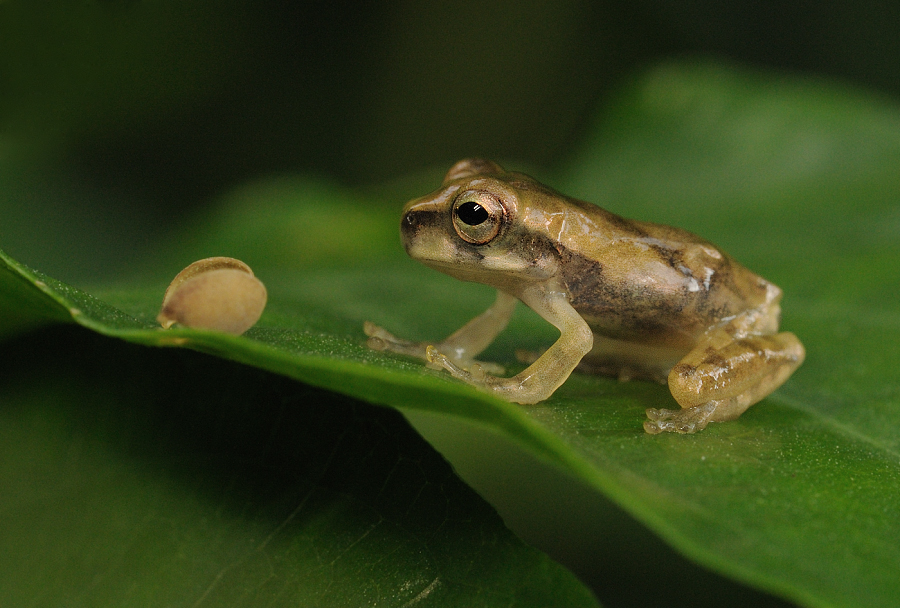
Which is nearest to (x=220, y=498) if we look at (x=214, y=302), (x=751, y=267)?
(x=214, y=302)

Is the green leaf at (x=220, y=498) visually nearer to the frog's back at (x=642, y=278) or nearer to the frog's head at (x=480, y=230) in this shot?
the frog's head at (x=480, y=230)

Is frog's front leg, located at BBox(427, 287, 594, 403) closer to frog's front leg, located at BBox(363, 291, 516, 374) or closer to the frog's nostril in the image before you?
frog's front leg, located at BBox(363, 291, 516, 374)

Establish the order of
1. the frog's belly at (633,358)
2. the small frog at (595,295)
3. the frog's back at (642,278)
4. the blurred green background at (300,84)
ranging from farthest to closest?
the blurred green background at (300,84) < the frog's belly at (633,358) < the frog's back at (642,278) < the small frog at (595,295)

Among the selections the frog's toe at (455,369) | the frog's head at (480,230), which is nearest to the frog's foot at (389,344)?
the frog's toe at (455,369)

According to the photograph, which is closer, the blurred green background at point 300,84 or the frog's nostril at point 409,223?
the frog's nostril at point 409,223

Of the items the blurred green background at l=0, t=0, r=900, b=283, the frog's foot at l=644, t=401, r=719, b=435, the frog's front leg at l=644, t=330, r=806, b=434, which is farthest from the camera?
the blurred green background at l=0, t=0, r=900, b=283

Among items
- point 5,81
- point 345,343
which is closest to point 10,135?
point 5,81

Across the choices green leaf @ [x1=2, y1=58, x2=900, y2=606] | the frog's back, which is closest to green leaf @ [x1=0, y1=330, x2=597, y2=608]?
green leaf @ [x1=2, y1=58, x2=900, y2=606]
